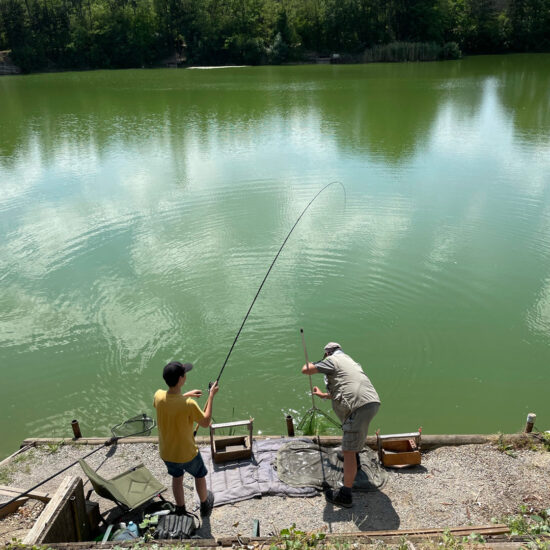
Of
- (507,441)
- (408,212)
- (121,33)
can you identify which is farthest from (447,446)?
(121,33)

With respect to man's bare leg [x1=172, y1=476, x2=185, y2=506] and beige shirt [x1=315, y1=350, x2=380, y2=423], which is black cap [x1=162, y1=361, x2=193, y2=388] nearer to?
man's bare leg [x1=172, y1=476, x2=185, y2=506]

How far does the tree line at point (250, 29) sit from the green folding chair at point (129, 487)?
50.4 m

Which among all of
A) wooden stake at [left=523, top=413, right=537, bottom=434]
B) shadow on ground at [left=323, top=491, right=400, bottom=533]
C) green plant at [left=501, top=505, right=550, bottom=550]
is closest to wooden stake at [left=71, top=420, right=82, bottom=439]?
shadow on ground at [left=323, top=491, right=400, bottom=533]

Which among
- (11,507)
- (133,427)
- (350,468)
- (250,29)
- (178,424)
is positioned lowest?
(133,427)

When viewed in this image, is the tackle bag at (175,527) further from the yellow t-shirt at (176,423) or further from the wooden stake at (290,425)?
the wooden stake at (290,425)

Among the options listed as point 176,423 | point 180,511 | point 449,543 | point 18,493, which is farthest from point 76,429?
point 449,543

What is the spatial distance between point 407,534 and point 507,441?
163 cm

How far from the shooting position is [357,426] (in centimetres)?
382

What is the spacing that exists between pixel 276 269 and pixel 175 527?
566 cm

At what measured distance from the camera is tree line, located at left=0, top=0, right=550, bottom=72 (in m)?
50.3

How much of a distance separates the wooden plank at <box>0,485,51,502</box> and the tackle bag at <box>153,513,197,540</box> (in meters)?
0.94

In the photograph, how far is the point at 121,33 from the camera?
181 ft

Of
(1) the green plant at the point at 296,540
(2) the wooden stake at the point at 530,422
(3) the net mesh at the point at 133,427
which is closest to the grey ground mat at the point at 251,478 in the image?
(3) the net mesh at the point at 133,427

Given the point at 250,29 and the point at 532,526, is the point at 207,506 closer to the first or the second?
the point at 532,526
